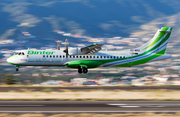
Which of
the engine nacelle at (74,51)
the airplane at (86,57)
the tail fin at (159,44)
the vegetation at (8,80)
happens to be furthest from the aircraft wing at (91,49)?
the vegetation at (8,80)

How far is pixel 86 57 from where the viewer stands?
4116 cm

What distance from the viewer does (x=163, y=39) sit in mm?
43938

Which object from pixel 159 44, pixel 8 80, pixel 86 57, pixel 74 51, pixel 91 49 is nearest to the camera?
pixel 74 51

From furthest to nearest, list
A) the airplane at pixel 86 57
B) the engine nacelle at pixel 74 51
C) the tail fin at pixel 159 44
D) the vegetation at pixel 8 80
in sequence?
the vegetation at pixel 8 80 → the tail fin at pixel 159 44 → the airplane at pixel 86 57 → the engine nacelle at pixel 74 51

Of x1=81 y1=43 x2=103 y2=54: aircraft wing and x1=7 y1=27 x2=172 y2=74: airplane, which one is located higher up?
x1=81 y1=43 x2=103 y2=54: aircraft wing

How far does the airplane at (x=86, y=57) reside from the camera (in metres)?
40.4

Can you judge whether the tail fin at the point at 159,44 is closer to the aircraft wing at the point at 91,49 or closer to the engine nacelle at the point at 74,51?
the aircraft wing at the point at 91,49

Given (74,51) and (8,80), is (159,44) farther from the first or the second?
(8,80)

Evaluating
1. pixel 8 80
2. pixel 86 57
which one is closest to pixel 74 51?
pixel 86 57

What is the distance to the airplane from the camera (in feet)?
132

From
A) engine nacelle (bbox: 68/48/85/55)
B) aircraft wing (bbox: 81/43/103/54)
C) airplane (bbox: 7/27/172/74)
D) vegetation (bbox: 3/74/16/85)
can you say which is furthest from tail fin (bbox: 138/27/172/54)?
vegetation (bbox: 3/74/16/85)

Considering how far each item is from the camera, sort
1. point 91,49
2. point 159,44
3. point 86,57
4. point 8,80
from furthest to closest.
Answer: point 8,80, point 159,44, point 86,57, point 91,49

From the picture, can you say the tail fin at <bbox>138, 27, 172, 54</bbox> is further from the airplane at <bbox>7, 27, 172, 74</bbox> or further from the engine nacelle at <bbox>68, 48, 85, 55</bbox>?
the engine nacelle at <bbox>68, 48, 85, 55</bbox>

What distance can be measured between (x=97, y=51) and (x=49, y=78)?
51195mm
